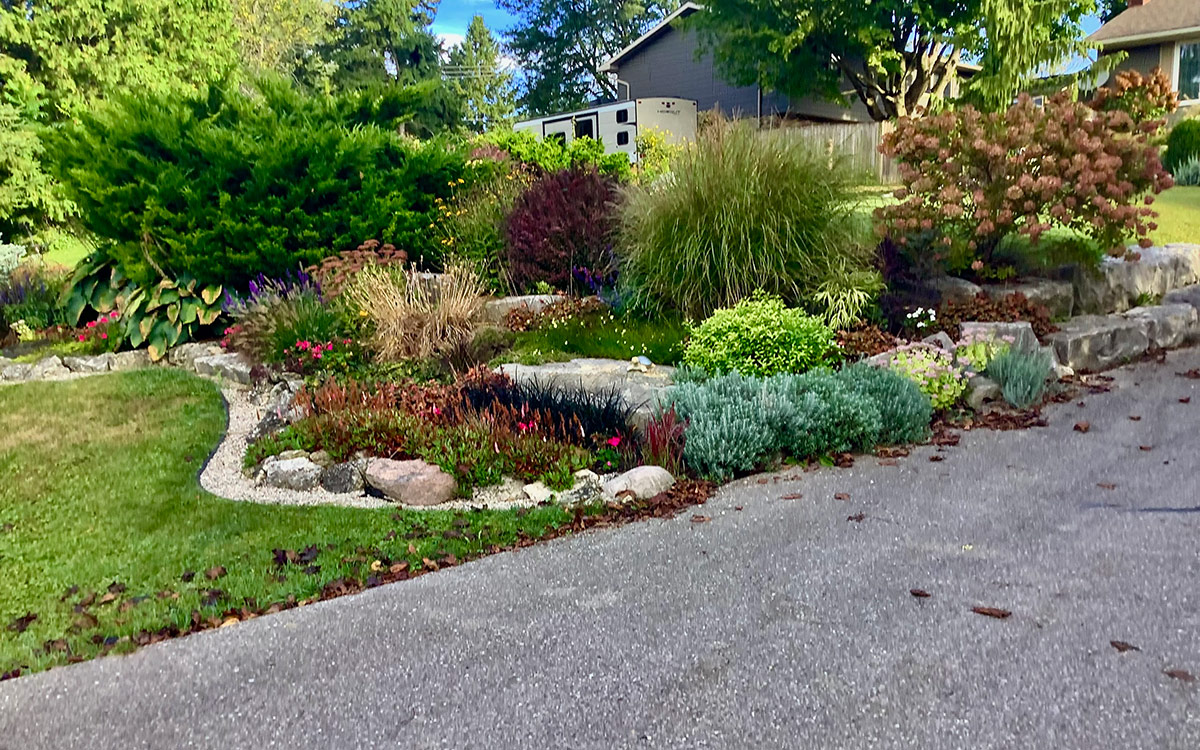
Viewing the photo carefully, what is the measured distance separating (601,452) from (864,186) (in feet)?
13.3

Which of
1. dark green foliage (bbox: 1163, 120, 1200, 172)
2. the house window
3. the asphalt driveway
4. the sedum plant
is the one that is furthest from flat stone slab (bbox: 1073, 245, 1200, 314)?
the house window

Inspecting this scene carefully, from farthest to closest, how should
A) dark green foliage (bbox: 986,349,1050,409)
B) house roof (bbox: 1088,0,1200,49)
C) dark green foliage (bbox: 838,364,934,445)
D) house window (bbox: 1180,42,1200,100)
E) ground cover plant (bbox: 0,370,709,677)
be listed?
1. house window (bbox: 1180,42,1200,100)
2. house roof (bbox: 1088,0,1200,49)
3. dark green foliage (bbox: 986,349,1050,409)
4. dark green foliage (bbox: 838,364,934,445)
5. ground cover plant (bbox: 0,370,709,677)

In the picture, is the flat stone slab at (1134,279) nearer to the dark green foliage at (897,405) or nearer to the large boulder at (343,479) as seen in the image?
the dark green foliage at (897,405)

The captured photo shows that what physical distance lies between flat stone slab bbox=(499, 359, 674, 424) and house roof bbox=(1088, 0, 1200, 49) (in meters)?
22.3

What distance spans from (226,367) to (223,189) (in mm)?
2099

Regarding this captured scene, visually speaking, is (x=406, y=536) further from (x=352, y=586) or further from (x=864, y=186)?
(x=864, y=186)

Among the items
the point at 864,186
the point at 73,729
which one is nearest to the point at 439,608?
the point at 73,729

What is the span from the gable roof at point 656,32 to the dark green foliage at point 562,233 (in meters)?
18.3

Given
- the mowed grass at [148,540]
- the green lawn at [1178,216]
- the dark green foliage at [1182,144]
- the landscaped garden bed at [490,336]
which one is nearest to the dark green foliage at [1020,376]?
the landscaped garden bed at [490,336]

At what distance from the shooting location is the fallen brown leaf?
316 cm

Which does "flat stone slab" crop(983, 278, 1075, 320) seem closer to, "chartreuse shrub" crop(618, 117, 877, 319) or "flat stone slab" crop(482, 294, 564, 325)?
"chartreuse shrub" crop(618, 117, 877, 319)

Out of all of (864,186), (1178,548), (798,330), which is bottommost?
(1178,548)

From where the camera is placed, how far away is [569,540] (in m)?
4.25

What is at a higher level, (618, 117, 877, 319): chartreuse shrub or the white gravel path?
(618, 117, 877, 319): chartreuse shrub
